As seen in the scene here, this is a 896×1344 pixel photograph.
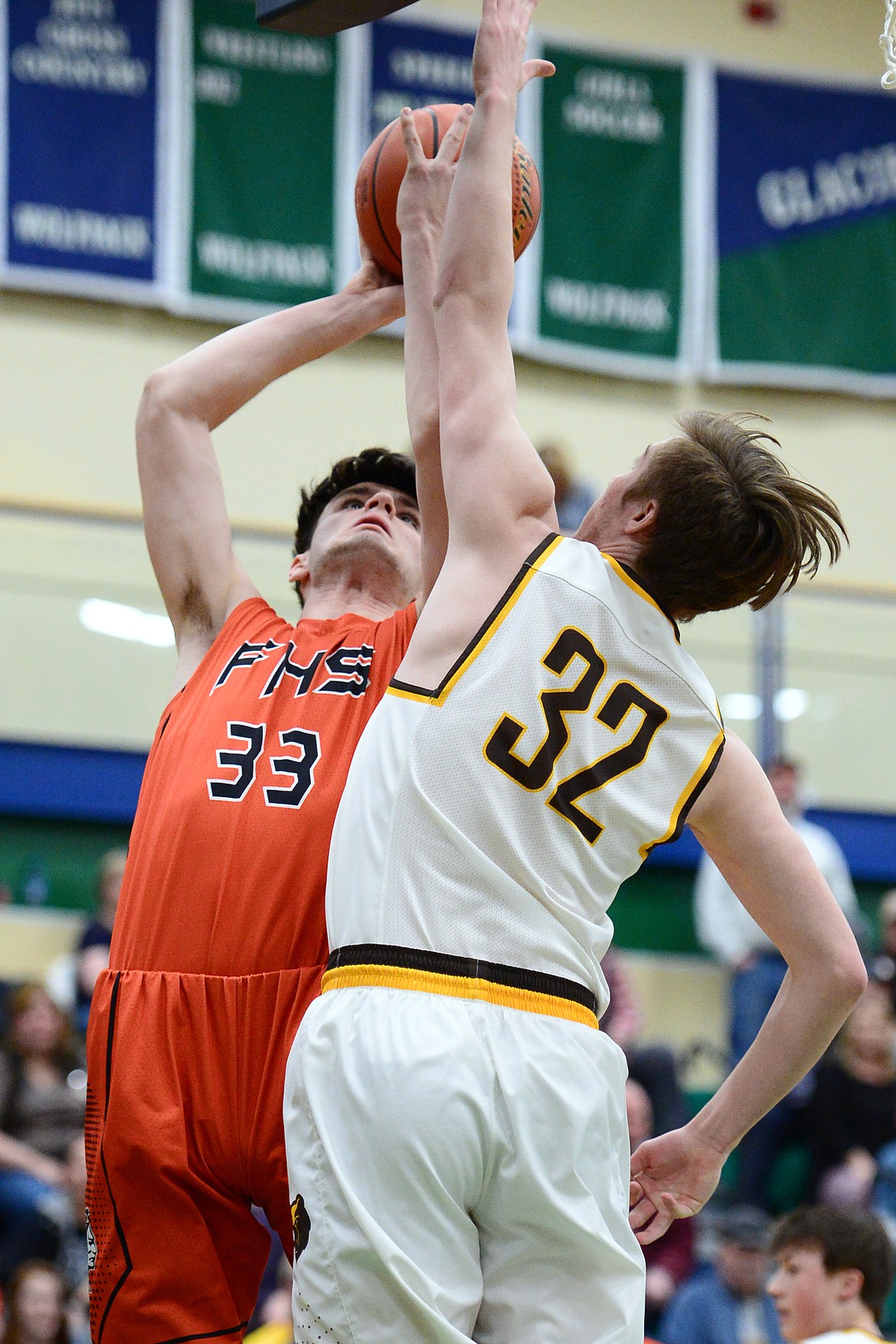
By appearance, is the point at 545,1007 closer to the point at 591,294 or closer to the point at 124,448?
the point at 124,448

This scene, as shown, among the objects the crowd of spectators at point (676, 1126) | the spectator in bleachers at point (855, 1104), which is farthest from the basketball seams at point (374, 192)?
the spectator in bleachers at point (855, 1104)

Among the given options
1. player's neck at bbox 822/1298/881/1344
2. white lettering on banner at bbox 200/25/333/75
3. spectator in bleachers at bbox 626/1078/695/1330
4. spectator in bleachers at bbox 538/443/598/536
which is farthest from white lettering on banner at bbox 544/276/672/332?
player's neck at bbox 822/1298/881/1344

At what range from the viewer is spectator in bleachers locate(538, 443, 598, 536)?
9.73 meters

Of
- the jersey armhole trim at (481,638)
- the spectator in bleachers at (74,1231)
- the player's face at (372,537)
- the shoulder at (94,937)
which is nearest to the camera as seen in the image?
the jersey armhole trim at (481,638)

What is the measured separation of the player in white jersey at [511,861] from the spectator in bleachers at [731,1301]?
15.7 ft

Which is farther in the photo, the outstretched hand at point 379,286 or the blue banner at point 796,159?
the blue banner at point 796,159

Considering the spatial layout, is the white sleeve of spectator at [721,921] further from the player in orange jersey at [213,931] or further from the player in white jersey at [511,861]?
the player in white jersey at [511,861]

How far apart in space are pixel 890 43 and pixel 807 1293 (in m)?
3.83

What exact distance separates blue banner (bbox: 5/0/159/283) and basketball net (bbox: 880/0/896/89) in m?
8.66

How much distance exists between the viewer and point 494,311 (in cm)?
301

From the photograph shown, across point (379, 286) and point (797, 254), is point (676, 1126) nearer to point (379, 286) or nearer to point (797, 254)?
point (379, 286)

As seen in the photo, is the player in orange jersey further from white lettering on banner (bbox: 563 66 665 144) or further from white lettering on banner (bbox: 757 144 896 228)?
white lettering on banner (bbox: 757 144 896 228)

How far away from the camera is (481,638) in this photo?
9.34 feet

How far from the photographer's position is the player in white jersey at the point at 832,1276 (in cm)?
533
